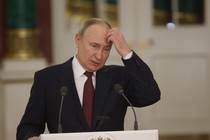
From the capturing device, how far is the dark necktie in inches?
91.3

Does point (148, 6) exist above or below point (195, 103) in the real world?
above

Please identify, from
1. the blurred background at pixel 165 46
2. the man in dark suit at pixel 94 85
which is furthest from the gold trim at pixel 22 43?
the man in dark suit at pixel 94 85

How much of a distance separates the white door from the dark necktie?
3.35 meters

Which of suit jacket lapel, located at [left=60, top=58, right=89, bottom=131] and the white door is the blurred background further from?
suit jacket lapel, located at [left=60, top=58, right=89, bottom=131]

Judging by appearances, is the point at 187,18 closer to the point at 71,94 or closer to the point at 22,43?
the point at 22,43

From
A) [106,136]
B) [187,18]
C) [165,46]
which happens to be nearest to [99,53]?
[106,136]

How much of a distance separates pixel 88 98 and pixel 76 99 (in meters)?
0.06

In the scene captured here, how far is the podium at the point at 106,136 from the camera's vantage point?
1.84 meters

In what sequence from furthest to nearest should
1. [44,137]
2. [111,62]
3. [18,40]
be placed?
[111,62]
[18,40]
[44,137]

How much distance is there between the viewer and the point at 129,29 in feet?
18.8

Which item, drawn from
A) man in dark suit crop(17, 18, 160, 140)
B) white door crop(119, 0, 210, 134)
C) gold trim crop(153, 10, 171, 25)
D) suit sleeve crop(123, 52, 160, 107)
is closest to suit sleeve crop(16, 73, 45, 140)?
man in dark suit crop(17, 18, 160, 140)

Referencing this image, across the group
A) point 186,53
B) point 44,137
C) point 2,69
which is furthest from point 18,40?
point 44,137

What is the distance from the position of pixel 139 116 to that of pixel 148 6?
126 cm

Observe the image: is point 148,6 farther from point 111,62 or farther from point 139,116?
point 139,116
